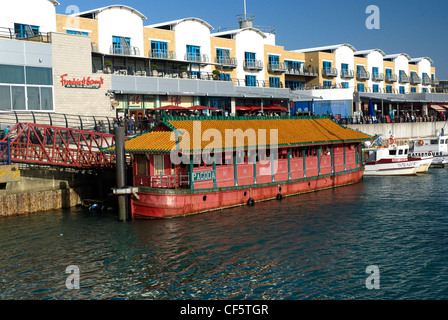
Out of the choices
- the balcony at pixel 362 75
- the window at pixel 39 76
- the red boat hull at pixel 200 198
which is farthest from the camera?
the balcony at pixel 362 75

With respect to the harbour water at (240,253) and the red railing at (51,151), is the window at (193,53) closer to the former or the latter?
the red railing at (51,151)

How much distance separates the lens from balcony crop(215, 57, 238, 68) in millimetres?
67438

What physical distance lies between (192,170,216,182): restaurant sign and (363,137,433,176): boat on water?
22805mm

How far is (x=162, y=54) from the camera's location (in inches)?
2328

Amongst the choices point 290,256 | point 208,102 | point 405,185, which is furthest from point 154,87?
point 290,256

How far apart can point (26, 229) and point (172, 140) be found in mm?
9198

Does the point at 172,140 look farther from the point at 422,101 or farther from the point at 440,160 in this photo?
the point at 422,101

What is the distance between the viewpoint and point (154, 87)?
5316cm

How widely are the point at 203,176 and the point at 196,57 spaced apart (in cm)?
3466

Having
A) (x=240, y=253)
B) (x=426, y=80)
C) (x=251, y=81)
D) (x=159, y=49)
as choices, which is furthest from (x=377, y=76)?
(x=240, y=253)

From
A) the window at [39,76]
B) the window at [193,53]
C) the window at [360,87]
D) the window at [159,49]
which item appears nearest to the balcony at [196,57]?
the window at [193,53]

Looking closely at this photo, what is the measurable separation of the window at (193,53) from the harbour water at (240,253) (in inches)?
1305

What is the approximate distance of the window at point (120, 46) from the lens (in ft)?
181

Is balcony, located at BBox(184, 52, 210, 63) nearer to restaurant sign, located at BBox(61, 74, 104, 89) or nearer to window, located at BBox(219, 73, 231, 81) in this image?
window, located at BBox(219, 73, 231, 81)
